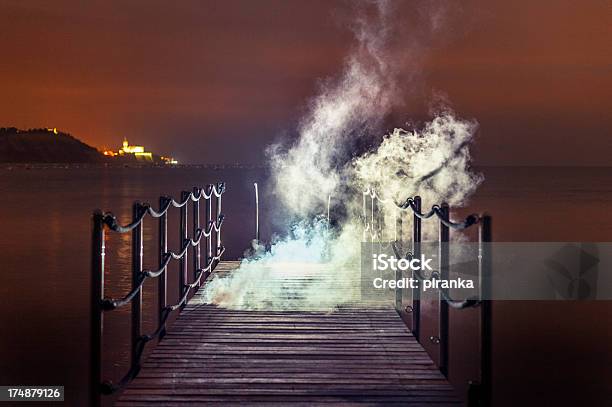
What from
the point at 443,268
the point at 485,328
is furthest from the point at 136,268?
the point at 485,328

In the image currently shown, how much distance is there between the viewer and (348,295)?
8.52 metres

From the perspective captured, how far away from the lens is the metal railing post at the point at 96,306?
14.8 ft

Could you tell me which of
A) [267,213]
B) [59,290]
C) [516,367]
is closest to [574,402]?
[516,367]

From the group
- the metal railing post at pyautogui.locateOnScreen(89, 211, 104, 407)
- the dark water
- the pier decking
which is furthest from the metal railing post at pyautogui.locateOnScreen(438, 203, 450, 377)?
the dark water

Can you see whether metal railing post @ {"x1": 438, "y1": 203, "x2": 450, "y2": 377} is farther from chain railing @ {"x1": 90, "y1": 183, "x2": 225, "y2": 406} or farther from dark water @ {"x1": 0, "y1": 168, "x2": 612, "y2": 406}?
dark water @ {"x1": 0, "y1": 168, "x2": 612, "y2": 406}

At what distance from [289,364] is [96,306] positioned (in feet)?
5.47

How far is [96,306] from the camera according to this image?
4555mm

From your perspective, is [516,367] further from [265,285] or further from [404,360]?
[404,360]

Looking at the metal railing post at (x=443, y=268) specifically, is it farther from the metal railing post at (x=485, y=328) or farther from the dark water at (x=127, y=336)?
the dark water at (x=127, y=336)

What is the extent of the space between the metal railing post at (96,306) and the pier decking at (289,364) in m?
0.25

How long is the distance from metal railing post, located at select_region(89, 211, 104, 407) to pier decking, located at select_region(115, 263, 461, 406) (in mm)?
254

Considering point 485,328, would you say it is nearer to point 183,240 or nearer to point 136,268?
point 136,268

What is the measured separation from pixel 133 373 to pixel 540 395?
6.62m

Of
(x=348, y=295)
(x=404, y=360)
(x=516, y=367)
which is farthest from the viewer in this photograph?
(x=516, y=367)
